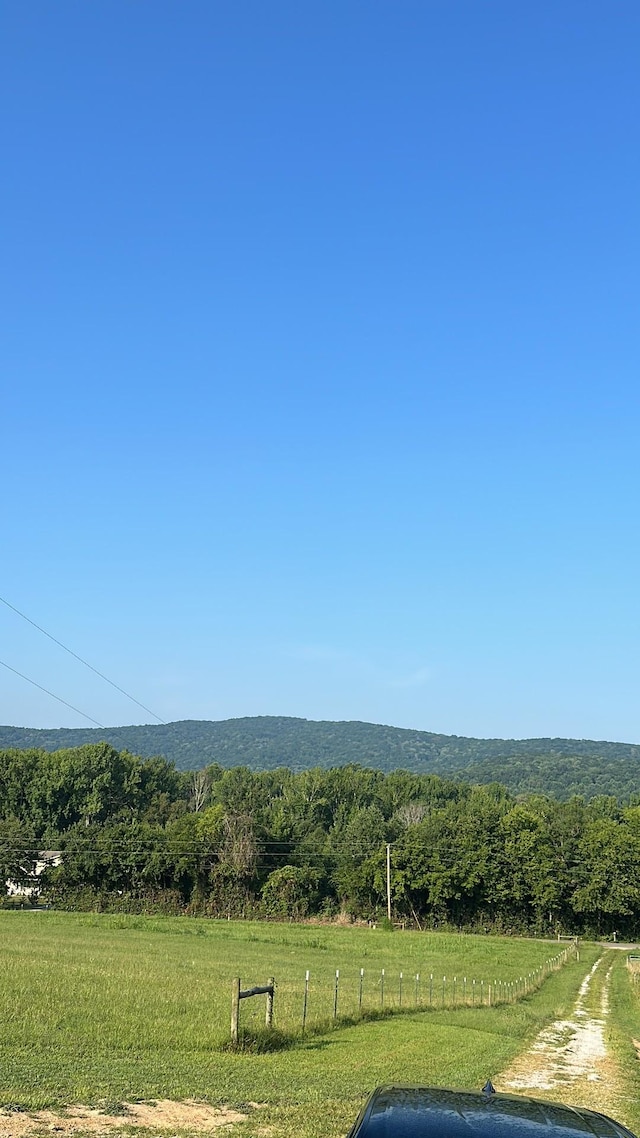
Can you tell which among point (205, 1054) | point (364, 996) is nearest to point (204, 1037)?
point (205, 1054)

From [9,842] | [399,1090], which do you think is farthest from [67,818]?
[399,1090]

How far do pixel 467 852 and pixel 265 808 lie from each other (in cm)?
2743

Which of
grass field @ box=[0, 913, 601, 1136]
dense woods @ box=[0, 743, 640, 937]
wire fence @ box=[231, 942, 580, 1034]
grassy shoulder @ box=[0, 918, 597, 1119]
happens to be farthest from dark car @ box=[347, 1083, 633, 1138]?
dense woods @ box=[0, 743, 640, 937]

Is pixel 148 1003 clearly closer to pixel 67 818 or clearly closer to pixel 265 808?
pixel 265 808

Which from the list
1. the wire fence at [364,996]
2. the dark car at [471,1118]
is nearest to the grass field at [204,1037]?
the wire fence at [364,996]

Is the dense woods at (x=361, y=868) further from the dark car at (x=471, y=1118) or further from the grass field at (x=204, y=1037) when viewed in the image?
the dark car at (x=471, y=1118)

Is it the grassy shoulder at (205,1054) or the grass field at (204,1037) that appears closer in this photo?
the grassy shoulder at (205,1054)

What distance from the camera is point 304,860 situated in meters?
99.4

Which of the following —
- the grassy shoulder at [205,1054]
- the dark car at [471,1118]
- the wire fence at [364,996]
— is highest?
the dark car at [471,1118]

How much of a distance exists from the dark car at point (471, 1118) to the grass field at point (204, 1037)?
668cm

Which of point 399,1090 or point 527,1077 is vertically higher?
point 399,1090

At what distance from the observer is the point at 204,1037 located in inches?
786

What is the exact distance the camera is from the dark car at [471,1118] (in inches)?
227

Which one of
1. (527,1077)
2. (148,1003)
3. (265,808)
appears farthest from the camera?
(265,808)
